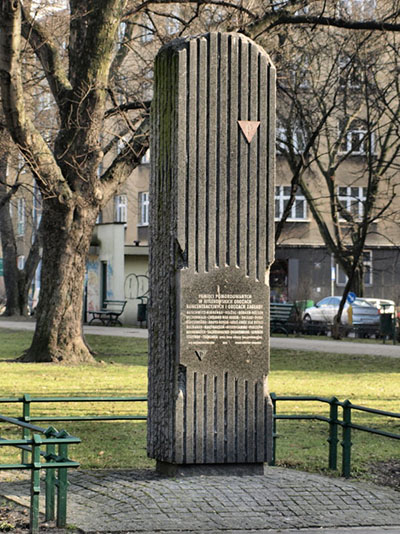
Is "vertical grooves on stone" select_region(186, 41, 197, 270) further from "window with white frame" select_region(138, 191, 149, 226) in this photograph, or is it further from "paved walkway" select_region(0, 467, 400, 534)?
"window with white frame" select_region(138, 191, 149, 226)

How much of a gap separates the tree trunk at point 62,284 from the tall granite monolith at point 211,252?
12110 millimetres

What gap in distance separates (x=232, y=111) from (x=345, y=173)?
1927 inches

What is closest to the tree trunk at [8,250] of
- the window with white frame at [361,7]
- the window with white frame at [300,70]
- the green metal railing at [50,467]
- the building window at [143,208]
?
the window with white frame at [300,70]

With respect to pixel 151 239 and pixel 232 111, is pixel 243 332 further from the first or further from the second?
pixel 232 111

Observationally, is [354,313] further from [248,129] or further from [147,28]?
[248,129]

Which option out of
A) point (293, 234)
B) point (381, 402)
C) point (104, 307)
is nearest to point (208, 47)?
point (381, 402)

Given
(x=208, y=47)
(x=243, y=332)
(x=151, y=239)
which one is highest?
(x=208, y=47)

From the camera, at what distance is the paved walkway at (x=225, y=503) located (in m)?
7.97

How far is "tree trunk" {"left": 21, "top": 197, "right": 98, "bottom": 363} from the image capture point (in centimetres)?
2178

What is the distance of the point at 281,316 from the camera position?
38031 millimetres

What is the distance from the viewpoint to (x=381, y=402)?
16750 millimetres

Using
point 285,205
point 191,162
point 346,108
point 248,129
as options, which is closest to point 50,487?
point 191,162

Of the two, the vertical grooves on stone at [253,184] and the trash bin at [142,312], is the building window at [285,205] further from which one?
the vertical grooves on stone at [253,184]

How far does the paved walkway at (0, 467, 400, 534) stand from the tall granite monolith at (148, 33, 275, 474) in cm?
41
